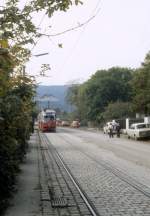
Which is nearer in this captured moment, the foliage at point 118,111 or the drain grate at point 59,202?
the drain grate at point 59,202

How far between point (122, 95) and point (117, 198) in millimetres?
104772

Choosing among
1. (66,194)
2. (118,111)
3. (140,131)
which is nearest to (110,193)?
(66,194)

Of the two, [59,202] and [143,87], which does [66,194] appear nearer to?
[59,202]

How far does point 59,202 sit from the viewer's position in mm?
14055

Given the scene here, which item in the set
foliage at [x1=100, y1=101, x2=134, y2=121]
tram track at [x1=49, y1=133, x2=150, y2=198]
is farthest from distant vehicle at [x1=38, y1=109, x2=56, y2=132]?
tram track at [x1=49, y1=133, x2=150, y2=198]

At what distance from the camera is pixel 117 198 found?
14.4m

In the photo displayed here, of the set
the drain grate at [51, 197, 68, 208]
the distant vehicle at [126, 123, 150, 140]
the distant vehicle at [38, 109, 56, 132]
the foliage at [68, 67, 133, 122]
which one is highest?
the foliage at [68, 67, 133, 122]

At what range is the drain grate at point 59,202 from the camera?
1354cm

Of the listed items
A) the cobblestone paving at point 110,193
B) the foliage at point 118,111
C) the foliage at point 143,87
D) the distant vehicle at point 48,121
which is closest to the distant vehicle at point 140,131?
the foliage at point 143,87

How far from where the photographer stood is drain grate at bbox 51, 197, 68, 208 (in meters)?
13.5

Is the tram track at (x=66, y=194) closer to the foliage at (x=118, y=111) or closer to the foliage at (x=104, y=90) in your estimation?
the foliage at (x=118, y=111)

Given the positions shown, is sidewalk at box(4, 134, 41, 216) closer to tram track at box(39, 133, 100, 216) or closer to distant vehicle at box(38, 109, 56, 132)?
tram track at box(39, 133, 100, 216)

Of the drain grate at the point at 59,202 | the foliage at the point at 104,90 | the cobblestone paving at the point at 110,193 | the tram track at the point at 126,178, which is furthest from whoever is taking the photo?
the foliage at the point at 104,90

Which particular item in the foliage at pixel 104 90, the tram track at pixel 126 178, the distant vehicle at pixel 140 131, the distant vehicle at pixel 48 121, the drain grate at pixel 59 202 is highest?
the foliage at pixel 104 90
